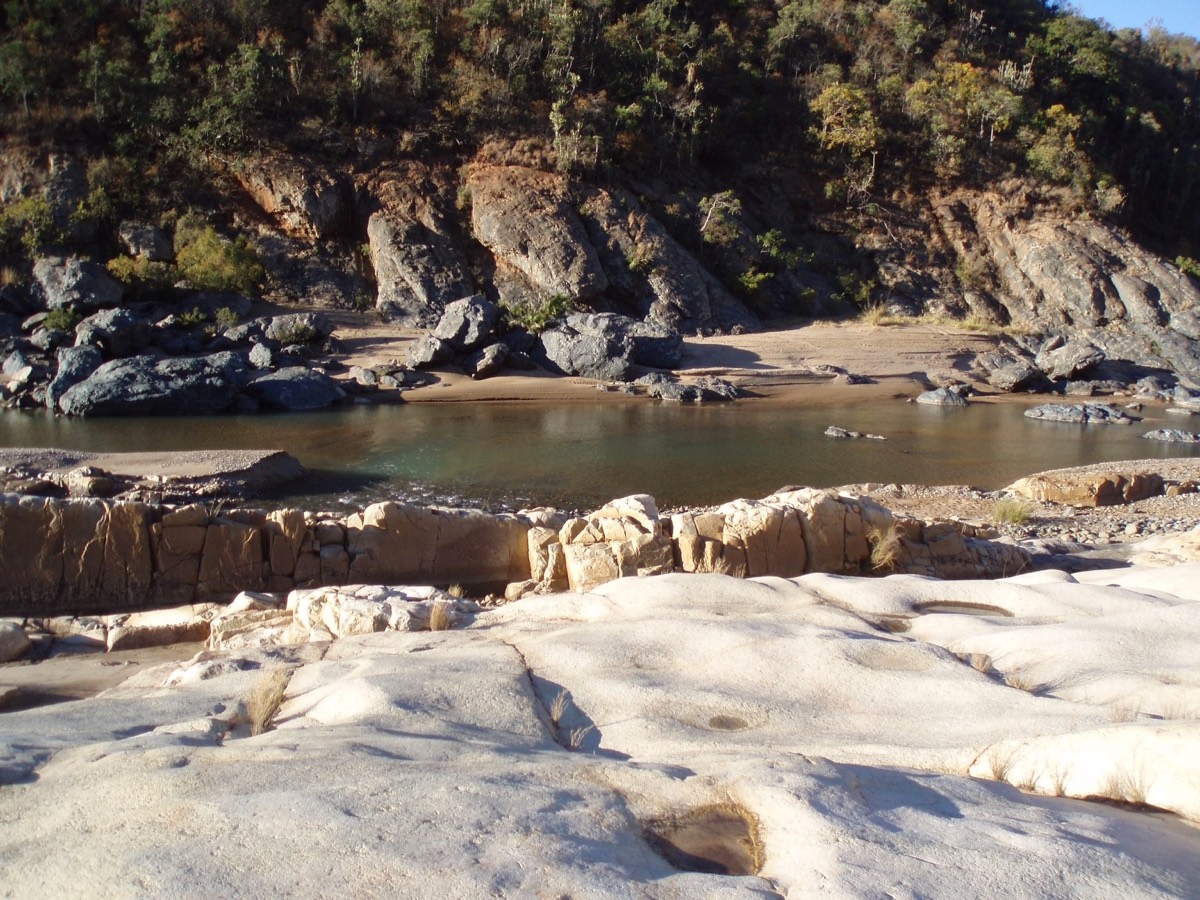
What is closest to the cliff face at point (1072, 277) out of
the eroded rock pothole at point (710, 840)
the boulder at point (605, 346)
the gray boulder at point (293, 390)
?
the boulder at point (605, 346)

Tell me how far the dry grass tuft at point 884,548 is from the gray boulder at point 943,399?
1904 centimetres

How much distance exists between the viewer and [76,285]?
91.9ft

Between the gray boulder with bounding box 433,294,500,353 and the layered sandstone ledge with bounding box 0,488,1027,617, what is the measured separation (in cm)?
1801

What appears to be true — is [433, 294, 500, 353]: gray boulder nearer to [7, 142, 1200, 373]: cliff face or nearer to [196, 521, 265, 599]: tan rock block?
[7, 142, 1200, 373]: cliff face

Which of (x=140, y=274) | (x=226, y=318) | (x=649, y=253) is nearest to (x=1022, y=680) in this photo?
(x=226, y=318)

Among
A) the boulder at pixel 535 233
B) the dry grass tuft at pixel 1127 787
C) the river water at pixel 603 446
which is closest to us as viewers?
the dry grass tuft at pixel 1127 787

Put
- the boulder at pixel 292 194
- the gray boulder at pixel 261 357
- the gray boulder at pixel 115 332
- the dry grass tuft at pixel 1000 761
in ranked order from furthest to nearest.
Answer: the boulder at pixel 292 194, the gray boulder at pixel 261 357, the gray boulder at pixel 115 332, the dry grass tuft at pixel 1000 761

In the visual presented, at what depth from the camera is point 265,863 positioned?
2.65m

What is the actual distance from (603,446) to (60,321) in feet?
56.6

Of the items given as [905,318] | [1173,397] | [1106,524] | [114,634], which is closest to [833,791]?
[114,634]

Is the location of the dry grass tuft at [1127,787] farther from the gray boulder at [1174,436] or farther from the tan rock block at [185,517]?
the gray boulder at [1174,436]

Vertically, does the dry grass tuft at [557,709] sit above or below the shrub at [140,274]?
below

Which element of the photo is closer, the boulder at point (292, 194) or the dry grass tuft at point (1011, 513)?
A: the dry grass tuft at point (1011, 513)

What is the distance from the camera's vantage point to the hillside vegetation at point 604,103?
115ft
